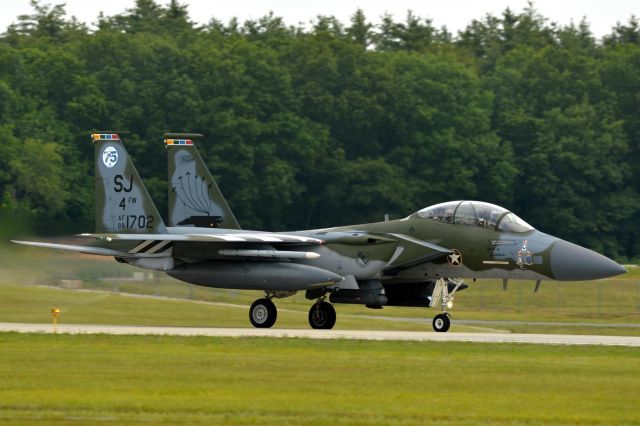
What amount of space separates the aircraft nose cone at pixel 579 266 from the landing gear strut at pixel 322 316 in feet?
15.1

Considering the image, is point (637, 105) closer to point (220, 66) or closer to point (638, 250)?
point (638, 250)

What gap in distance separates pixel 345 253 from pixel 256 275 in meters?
1.73

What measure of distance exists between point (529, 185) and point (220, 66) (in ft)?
56.3

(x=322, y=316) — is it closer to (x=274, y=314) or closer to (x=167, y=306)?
(x=274, y=314)

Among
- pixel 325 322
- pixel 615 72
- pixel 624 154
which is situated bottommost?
pixel 325 322

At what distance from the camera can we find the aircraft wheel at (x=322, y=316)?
27.3 metres

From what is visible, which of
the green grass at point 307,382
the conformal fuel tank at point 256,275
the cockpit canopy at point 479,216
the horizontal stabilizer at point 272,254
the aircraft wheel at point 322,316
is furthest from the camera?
the aircraft wheel at point 322,316

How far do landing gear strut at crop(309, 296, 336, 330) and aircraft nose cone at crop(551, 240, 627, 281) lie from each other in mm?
4596

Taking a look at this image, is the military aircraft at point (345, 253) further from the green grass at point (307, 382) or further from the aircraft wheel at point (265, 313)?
the green grass at point (307, 382)

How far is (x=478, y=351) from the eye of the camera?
21.4 m

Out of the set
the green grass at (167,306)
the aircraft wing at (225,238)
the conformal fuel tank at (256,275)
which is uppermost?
the aircraft wing at (225,238)

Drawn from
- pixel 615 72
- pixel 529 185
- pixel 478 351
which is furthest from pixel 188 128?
pixel 478 351

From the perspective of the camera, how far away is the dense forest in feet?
219

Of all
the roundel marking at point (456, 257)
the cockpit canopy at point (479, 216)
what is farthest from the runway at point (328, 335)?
the cockpit canopy at point (479, 216)
